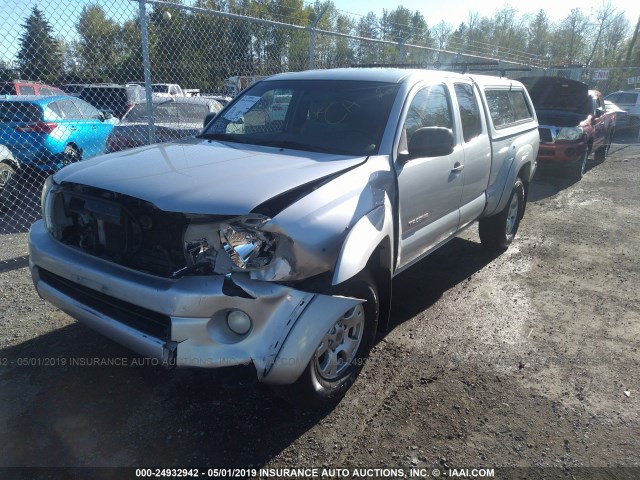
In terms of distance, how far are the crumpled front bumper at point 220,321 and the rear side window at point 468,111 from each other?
2.58 m

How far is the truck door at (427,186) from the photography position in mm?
3434

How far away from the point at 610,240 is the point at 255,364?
5.80 m

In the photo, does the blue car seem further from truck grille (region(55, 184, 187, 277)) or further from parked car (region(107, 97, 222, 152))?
truck grille (region(55, 184, 187, 277))

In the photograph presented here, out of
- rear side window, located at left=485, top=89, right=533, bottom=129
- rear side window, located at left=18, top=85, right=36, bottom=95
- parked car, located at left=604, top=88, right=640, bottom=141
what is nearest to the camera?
rear side window, located at left=485, top=89, right=533, bottom=129

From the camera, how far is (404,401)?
119 inches

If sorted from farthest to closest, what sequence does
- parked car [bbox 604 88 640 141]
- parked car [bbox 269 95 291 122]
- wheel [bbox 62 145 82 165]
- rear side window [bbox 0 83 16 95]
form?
1. parked car [bbox 604 88 640 141]
2. rear side window [bbox 0 83 16 95]
3. wheel [bbox 62 145 82 165]
4. parked car [bbox 269 95 291 122]

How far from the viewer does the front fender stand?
2551mm

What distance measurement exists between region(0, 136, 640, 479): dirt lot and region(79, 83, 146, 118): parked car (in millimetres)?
10692

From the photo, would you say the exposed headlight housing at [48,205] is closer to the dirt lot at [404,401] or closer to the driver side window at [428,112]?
the dirt lot at [404,401]

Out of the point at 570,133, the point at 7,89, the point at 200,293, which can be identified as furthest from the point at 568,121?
the point at 7,89

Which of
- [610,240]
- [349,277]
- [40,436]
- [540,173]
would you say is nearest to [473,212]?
[349,277]

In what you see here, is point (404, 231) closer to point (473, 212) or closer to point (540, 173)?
point (473, 212)

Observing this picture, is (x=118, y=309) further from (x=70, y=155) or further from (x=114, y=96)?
(x=114, y=96)

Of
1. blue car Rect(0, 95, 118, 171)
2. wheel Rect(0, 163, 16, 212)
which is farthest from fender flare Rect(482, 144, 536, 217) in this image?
blue car Rect(0, 95, 118, 171)
